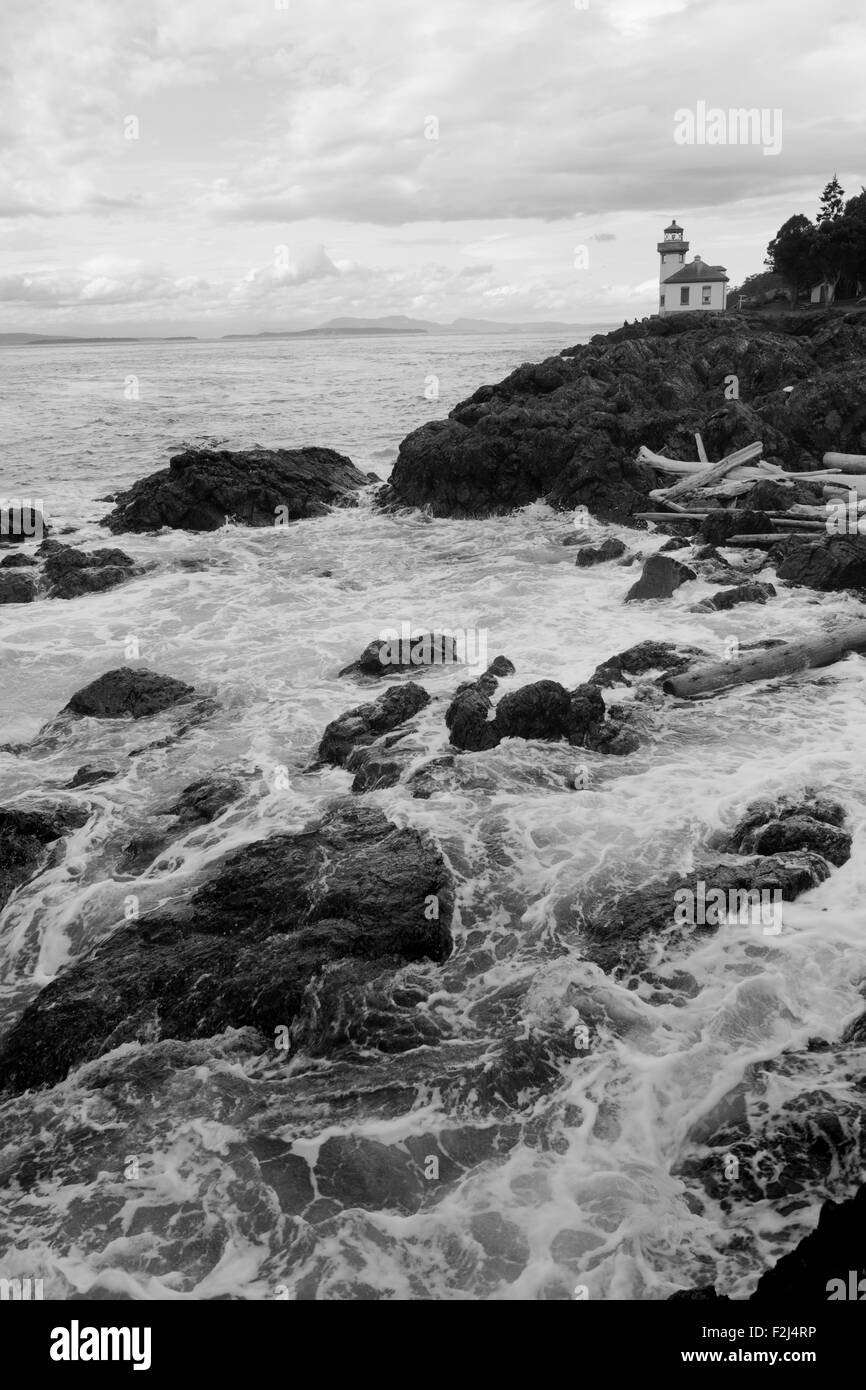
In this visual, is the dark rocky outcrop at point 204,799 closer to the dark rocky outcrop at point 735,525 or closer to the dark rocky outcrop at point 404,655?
the dark rocky outcrop at point 404,655

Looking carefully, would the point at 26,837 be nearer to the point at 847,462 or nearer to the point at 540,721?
the point at 540,721

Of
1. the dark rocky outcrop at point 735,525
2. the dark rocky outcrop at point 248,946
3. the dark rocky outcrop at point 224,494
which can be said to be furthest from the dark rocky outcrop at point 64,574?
the dark rocky outcrop at point 735,525

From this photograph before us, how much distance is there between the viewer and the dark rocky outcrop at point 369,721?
41.6ft

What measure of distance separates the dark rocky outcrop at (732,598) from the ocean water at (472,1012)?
1.17 ft

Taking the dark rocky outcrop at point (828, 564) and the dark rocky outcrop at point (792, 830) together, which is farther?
the dark rocky outcrop at point (828, 564)

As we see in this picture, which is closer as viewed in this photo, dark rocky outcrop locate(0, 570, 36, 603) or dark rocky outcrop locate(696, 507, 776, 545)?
dark rocky outcrop locate(0, 570, 36, 603)

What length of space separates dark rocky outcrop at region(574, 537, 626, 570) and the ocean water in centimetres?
370

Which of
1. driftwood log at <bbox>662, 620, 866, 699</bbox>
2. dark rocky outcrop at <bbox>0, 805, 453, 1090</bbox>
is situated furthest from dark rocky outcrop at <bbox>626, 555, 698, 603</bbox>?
dark rocky outcrop at <bbox>0, 805, 453, 1090</bbox>

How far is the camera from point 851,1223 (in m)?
5.63

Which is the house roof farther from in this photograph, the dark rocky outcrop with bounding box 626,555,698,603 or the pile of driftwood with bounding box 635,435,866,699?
the dark rocky outcrop with bounding box 626,555,698,603

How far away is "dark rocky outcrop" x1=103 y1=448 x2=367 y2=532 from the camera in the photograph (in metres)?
26.9
